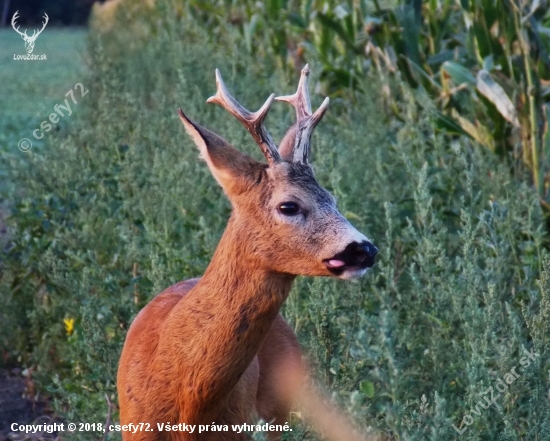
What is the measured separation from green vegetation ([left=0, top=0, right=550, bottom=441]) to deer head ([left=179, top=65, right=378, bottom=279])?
249 mm

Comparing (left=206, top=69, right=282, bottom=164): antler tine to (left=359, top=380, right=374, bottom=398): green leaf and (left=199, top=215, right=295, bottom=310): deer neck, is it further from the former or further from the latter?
(left=359, top=380, right=374, bottom=398): green leaf

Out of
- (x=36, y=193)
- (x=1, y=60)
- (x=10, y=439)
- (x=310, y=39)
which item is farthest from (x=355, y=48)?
(x=1, y=60)

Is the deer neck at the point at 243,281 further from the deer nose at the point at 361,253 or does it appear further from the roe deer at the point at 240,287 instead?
the deer nose at the point at 361,253

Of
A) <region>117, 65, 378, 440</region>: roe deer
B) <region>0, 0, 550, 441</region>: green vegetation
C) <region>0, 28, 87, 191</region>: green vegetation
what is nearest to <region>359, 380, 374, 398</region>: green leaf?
<region>0, 0, 550, 441</region>: green vegetation

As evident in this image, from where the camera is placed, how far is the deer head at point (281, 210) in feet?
10.6

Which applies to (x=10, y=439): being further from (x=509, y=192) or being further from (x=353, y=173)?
(x=509, y=192)

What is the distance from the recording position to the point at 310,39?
9875 millimetres

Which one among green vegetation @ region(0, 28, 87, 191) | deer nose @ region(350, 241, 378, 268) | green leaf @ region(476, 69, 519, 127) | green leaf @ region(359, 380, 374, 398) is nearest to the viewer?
deer nose @ region(350, 241, 378, 268)

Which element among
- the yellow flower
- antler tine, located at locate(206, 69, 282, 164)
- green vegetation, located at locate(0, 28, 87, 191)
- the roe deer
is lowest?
green vegetation, located at locate(0, 28, 87, 191)

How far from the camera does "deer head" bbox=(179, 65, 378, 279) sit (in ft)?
10.6

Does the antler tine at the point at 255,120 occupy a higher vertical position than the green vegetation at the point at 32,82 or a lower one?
higher

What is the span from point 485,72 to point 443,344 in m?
2.33

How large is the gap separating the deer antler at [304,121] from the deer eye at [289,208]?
0.69 ft

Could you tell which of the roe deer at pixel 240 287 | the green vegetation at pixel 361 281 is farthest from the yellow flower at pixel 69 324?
the roe deer at pixel 240 287
